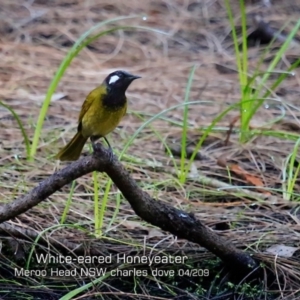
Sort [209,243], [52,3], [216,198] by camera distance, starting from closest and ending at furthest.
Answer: [209,243], [216,198], [52,3]

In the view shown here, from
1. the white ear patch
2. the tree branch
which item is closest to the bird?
the white ear patch

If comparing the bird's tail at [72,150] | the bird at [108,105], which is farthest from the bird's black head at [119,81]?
the bird's tail at [72,150]

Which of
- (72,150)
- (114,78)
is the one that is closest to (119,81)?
(114,78)

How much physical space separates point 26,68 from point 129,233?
10.2 ft

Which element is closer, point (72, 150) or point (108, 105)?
point (108, 105)

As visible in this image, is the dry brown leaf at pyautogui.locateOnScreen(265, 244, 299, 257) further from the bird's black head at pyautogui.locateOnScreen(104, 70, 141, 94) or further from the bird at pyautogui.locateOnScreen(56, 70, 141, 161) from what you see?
the bird's black head at pyautogui.locateOnScreen(104, 70, 141, 94)

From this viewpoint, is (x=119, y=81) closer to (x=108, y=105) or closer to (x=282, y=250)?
(x=108, y=105)

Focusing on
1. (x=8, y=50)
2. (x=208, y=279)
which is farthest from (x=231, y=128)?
(x=8, y=50)

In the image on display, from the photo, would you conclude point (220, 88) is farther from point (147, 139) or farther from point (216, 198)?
point (216, 198)

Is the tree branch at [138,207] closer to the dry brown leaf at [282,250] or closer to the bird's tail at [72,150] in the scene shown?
the dry brown leaf at [282,250]

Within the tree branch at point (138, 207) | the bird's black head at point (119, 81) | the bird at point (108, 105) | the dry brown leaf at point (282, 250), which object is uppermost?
the bird's black head at point (119, 81)

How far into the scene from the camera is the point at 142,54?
22.4 feet

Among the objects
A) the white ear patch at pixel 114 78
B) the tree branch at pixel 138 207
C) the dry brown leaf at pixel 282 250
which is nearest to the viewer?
the tree branch at pixel 138 207

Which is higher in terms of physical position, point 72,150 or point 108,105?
point 108,105
